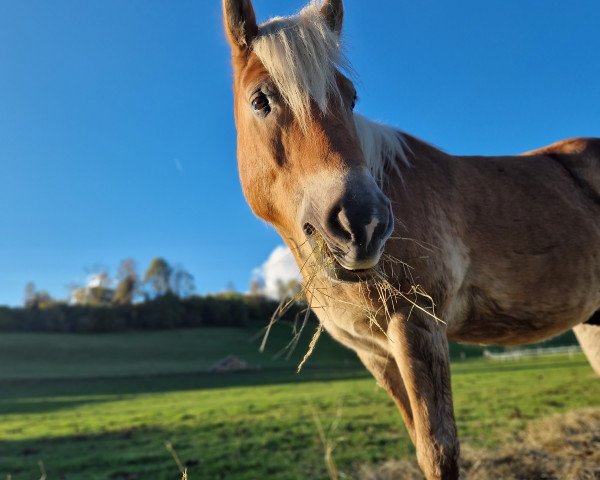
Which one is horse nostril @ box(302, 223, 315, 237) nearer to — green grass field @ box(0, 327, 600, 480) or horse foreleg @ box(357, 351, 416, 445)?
green grass field @ box(0, 327, 600, 480)

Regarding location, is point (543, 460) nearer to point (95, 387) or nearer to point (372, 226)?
point (372, 226)

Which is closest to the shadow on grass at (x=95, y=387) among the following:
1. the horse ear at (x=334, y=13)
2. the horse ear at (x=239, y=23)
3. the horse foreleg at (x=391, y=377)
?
the horse foreleg at (x=391, y=377)

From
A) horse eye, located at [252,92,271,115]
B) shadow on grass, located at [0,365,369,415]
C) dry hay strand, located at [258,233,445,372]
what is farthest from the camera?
shadow on grass, located at [0,365,369,415]

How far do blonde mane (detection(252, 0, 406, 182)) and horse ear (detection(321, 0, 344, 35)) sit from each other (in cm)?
8

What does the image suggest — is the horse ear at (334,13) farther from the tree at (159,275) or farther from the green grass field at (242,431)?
the tree at (159,275)

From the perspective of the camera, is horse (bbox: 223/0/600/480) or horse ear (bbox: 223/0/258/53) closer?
horse (bbox: 223/0/600/480)

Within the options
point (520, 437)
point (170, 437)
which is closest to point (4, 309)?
point (170, 437)

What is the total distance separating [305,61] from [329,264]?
1201 mm

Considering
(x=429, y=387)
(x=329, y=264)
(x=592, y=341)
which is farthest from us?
(x=592, y=341)

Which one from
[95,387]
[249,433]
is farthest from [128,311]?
[249,433]

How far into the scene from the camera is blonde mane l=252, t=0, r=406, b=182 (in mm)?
2465

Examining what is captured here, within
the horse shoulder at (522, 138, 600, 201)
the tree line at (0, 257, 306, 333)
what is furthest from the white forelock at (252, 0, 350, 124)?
the tree line at (0, 257, 306, 333)

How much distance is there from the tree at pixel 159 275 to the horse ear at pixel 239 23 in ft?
249

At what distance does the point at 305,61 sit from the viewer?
257 centimetres
